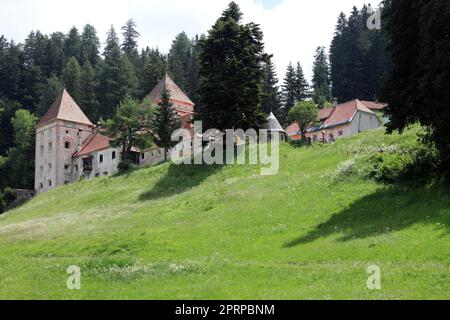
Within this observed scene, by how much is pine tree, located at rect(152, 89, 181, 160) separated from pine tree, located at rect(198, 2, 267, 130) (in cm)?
825

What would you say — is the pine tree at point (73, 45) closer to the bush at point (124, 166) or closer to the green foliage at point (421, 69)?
the bush at point (124, 166)

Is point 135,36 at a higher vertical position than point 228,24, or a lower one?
higher

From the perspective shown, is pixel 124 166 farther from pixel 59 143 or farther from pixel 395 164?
pixel 395 164

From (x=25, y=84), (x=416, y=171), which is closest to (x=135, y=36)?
(x=25, y=84)

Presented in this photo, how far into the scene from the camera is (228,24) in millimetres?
61531

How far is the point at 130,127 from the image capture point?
2800 inches

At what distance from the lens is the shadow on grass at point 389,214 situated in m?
27.0

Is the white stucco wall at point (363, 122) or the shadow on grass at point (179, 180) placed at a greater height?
the white stucco wall at point (363, 122)

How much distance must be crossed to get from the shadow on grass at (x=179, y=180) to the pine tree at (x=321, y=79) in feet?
191

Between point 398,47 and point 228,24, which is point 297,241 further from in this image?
point 228,24

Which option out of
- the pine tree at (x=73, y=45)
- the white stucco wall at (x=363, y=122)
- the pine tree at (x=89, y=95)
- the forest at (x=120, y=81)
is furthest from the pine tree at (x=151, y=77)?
the pine tree at (x=73, y=45)

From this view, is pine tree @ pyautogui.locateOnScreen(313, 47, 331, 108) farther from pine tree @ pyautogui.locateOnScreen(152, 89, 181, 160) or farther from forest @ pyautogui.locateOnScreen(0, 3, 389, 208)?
pine tree @ pyautogui.locateOnScreen(152, 89, 181, 160)
